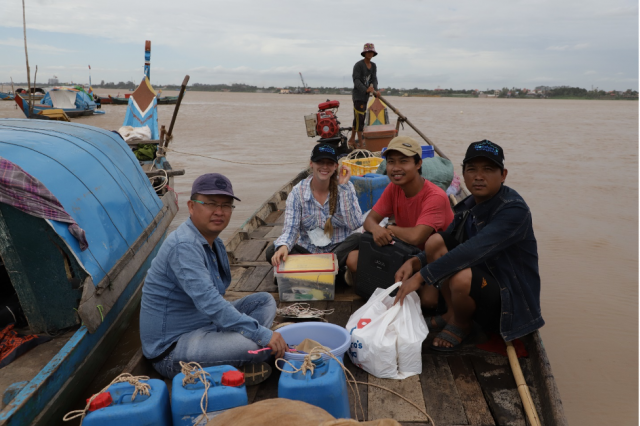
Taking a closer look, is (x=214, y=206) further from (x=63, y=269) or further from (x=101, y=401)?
(x=63, y=269)

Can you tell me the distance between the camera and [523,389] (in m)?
2.45

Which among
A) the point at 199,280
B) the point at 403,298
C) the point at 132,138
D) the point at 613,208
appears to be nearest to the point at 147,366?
the point at 199,280

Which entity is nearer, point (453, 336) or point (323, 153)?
point (453, 336)

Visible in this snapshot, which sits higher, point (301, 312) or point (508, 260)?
point (508, 260)

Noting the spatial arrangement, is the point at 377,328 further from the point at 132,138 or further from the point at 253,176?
the point at 253,176

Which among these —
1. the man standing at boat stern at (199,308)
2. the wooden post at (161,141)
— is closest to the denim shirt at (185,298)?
the man standing at boat stern at (199,308)

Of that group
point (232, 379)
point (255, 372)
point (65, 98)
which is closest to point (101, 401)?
point (232, 379)

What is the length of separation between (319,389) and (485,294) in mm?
1268

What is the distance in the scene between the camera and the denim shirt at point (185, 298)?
2.45 metres

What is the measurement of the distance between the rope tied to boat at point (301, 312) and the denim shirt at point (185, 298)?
83cm

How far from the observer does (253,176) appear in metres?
12.3

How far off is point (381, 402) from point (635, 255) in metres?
5.70

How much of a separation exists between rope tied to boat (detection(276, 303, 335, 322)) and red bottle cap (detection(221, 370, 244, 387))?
1336mm

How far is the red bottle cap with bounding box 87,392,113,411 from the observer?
6.34 ft
